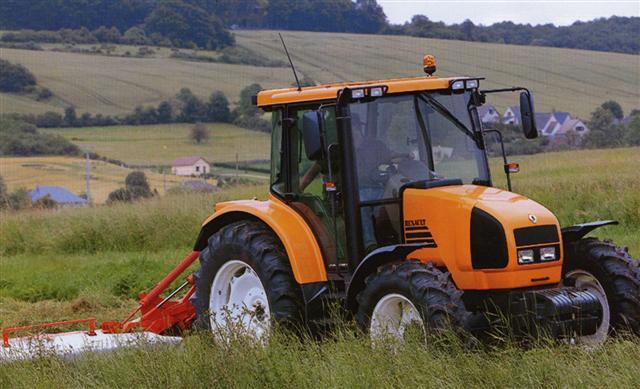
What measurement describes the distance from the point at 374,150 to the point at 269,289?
1275 mm

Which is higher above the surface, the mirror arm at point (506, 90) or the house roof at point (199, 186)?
the mirror arm at point (506, 90)

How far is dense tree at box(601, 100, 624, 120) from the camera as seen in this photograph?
1569 inches

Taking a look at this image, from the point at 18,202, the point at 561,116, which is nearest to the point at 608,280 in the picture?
the point at 18,202

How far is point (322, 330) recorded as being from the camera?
8031mm

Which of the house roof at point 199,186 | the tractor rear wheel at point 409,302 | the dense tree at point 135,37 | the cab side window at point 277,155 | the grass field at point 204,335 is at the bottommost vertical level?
the house roof at point 199,186

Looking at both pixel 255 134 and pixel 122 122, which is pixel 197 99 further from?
pixel 255 134

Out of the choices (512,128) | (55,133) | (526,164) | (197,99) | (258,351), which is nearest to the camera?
(258,351)

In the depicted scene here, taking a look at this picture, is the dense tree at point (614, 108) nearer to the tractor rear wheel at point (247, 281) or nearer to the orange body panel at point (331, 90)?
the orange body panel at point (331, 90)

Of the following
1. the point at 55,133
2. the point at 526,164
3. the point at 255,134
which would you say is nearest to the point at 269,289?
the point at 526,164

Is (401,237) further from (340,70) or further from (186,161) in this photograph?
A: (340,70)

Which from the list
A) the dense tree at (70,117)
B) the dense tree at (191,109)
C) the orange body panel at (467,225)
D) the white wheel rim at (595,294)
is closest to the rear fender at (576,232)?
the white wheel rim at (595,294)

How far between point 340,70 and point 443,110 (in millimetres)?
32137

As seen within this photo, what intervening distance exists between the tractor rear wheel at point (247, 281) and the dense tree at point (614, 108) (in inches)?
1276

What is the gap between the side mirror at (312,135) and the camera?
7.72 m
